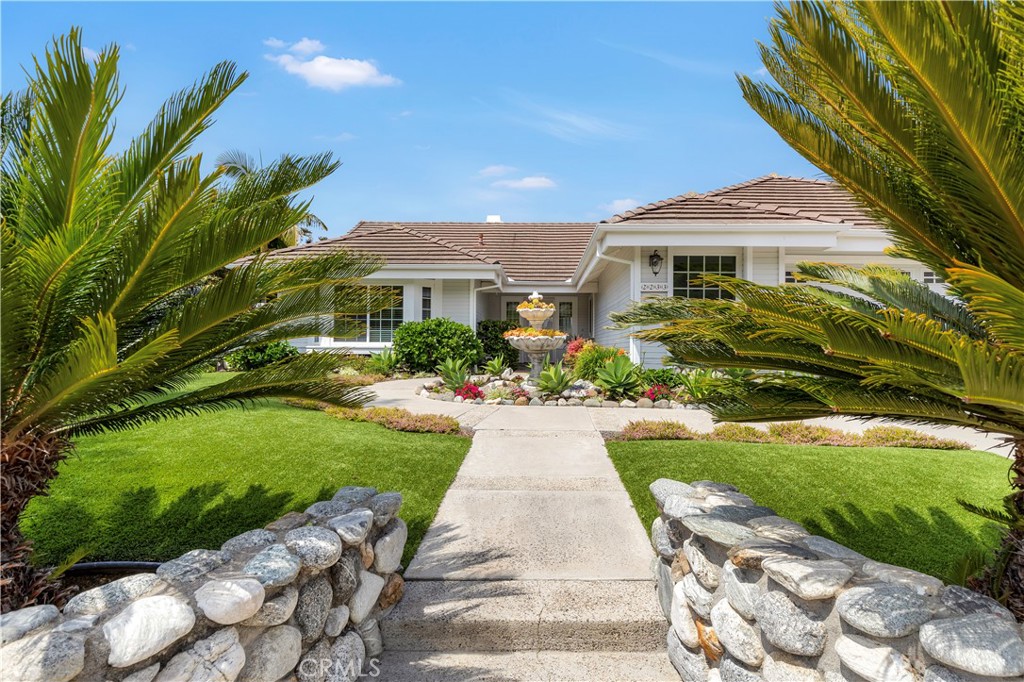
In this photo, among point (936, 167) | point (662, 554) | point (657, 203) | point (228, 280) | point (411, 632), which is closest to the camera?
point (936, 167)

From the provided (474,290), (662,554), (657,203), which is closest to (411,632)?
(662,554)

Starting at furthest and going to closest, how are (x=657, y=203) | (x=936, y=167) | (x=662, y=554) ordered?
(x=657, y=203) < (x=662, y=554) < (x=936, y=167)

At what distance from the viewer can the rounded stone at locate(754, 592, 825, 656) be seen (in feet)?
8.15

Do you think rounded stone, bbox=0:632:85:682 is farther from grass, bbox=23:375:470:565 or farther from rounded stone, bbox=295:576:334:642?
grass, bbox=23:375:470:565

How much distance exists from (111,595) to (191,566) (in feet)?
1.14

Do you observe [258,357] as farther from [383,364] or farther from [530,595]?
[530,595]

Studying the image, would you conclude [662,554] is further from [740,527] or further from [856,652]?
[856,652]

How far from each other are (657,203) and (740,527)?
10.7m

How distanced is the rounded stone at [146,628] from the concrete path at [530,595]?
1486 mm

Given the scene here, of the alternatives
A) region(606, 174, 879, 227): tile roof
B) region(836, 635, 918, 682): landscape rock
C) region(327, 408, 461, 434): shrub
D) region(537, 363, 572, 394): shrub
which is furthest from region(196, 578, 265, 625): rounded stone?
region(606, 174, 879, 227): tile roof

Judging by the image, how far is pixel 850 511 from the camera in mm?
4902

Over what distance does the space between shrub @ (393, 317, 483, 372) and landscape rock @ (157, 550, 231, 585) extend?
11802 mm

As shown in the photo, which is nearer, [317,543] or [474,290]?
[317,543]

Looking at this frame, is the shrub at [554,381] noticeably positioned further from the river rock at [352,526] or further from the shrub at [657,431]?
the river rock at [352,526]
